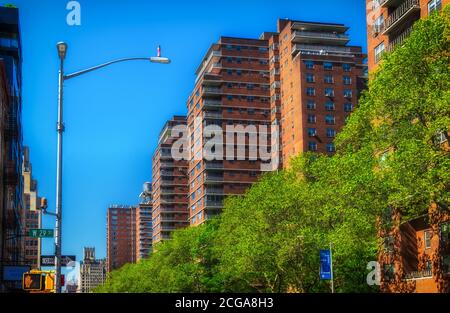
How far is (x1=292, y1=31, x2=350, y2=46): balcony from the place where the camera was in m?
136

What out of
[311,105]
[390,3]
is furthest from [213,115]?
[390,3]

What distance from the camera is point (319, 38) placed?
13775cm

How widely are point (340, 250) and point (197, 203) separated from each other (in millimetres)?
104254

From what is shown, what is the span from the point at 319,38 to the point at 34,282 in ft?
393

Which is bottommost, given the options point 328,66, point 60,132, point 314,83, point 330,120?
point 60,132

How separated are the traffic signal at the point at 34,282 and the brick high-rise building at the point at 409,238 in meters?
28.4

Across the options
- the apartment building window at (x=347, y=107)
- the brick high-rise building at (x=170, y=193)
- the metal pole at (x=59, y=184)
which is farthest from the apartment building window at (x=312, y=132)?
the metal pole at (x=59, y=184)

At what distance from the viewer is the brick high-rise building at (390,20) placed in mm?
56375

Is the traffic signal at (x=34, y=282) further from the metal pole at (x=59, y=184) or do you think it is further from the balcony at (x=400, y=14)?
the balcony at (x=400, y=14)

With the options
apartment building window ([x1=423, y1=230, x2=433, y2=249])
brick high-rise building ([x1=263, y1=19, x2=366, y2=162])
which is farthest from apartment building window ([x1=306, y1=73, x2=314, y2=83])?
apartment building window ([x1=423, y1=230, x2=433, y2=249])

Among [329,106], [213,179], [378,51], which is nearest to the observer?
[378,51]

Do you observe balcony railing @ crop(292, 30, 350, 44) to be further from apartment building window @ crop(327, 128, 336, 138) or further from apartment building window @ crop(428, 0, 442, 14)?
apartment building window @ crop(428, 0, 442, 14)

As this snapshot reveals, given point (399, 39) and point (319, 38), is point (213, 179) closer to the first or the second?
point (319, 38)

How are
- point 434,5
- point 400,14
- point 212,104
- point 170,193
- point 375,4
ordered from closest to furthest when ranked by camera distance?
1. point 434,5
2. point 400,14
3. point 375,4
4. point 212,104
5. point 170,193
